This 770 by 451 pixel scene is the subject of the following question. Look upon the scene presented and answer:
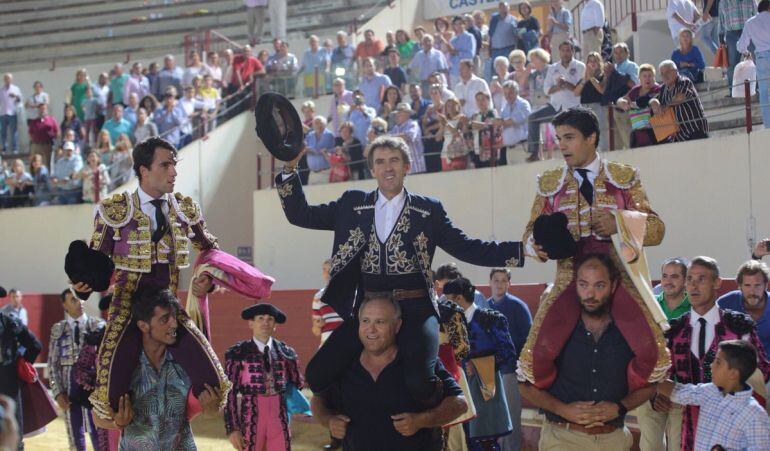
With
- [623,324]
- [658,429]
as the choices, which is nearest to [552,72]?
[658,429]

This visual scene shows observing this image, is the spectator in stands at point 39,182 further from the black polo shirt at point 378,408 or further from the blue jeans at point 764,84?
the black polo shirt at point 378,408

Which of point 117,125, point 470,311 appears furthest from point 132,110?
point 470,311

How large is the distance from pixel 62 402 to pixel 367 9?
12.1 m

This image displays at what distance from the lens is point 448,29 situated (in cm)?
1451

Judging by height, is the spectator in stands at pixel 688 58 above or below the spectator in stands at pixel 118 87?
below

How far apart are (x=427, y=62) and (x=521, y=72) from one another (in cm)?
185

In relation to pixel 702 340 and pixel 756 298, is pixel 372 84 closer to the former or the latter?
pixel 756 298

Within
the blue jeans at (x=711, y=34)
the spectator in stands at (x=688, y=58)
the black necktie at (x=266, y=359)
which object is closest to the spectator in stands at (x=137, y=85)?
the blue jeans at (x=711, y=34)

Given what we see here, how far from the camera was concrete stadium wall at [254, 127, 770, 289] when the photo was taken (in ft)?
31.0

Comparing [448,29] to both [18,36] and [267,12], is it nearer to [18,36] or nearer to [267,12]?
[267,12]

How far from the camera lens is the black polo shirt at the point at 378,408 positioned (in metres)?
4.41

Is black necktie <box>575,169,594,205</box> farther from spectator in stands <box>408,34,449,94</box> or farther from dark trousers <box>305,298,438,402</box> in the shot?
spectator in stands <box>408,34,449,94</box>

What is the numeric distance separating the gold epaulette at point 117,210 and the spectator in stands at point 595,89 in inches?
222

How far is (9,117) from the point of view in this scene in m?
17.4
